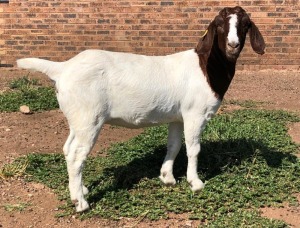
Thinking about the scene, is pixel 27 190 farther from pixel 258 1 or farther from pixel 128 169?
pixel 258 1

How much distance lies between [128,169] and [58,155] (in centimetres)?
103

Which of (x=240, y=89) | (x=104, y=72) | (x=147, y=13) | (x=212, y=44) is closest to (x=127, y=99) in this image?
(x=104, y=72)

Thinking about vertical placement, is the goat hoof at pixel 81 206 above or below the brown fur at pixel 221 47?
below

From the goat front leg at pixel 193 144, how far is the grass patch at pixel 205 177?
0.33ft

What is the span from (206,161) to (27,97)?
13.1 feet

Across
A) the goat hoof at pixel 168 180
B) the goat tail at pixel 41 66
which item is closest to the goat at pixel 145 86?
the goat tail at pixel 41 66

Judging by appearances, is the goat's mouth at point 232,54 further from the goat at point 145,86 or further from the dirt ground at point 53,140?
the dirt ground at point 53,140

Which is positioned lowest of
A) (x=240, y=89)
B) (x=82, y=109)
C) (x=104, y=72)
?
(x=240, y=89)

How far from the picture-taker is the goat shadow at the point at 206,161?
5.12 meters

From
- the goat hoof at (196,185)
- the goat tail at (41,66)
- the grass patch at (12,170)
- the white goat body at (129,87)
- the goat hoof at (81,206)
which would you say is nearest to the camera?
the white goat body at (129,87)

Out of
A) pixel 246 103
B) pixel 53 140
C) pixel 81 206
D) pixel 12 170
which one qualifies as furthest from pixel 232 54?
pixel 246 103

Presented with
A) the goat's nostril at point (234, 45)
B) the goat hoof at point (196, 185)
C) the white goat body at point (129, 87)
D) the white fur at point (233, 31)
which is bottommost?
the goat hoof at point (196, 185)

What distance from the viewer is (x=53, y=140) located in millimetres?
6410

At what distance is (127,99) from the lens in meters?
4.26
